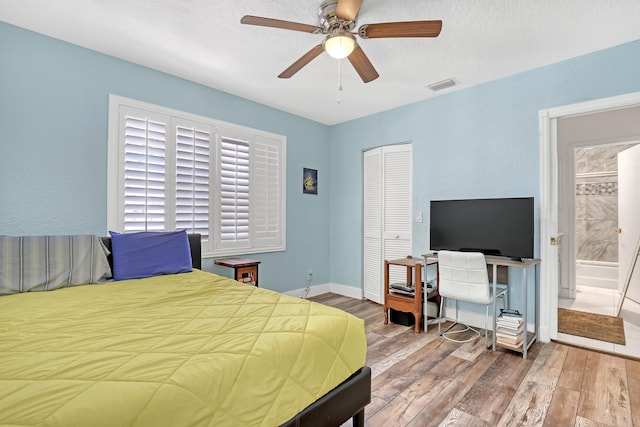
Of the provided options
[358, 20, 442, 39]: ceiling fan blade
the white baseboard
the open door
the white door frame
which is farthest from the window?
the open door

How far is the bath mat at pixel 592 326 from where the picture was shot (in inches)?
119

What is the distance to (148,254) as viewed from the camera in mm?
2639

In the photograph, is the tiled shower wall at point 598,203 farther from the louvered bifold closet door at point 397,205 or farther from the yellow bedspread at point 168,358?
the yellow bedspread at point 168,358

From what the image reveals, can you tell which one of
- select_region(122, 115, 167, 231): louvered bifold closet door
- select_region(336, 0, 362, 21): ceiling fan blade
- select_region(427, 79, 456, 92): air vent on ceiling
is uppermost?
select_region(427, 79, 456, 92): air vent on ceiling

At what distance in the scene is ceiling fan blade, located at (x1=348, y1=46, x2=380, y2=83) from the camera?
7.22 feet

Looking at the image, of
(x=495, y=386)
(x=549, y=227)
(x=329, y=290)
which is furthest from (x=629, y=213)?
(x=329, y=290)

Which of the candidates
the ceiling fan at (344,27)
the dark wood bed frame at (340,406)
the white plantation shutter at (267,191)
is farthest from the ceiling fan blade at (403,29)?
the white plantation shutter at (267,191)

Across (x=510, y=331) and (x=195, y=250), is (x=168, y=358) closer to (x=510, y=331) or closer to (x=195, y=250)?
(x=195, y=250)

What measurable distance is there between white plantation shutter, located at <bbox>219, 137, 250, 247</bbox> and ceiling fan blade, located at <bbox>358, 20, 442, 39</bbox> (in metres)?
2.26

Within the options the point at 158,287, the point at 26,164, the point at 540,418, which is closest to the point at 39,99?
the point at 26,164

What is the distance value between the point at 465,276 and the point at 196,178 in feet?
9.77

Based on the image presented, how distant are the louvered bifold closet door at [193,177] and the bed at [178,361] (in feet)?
5.04

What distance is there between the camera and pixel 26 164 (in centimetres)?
249

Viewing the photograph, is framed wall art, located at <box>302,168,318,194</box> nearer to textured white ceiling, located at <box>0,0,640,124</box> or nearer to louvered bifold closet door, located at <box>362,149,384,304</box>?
louvered bifold closet door, located at <box>362,149,384,304</box>
